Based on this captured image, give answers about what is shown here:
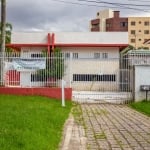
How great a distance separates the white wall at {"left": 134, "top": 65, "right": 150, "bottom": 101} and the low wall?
3.42m

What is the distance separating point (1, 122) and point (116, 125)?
12.6 feet

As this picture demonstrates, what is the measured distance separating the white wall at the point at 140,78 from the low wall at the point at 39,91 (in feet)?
11.2

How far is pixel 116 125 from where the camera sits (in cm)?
1365

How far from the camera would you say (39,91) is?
23.5 metres

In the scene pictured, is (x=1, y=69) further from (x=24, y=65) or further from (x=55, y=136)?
(x=55, y=136)

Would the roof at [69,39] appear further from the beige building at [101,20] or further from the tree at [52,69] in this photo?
the beige building at [101,20]

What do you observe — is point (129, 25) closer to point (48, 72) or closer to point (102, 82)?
point (102, 82)

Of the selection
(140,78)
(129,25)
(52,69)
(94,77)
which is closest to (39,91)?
(52,69)

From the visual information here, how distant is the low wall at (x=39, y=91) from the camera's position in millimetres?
23359

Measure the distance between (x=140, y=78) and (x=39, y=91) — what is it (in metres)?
5.24

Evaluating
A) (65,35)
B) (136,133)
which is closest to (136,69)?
(136,133)

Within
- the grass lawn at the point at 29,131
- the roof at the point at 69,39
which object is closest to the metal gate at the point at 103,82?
the grass lawn at the point at 29,131

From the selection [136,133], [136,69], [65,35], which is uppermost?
[65,35]

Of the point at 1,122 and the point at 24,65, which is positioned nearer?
the point at 1,122
